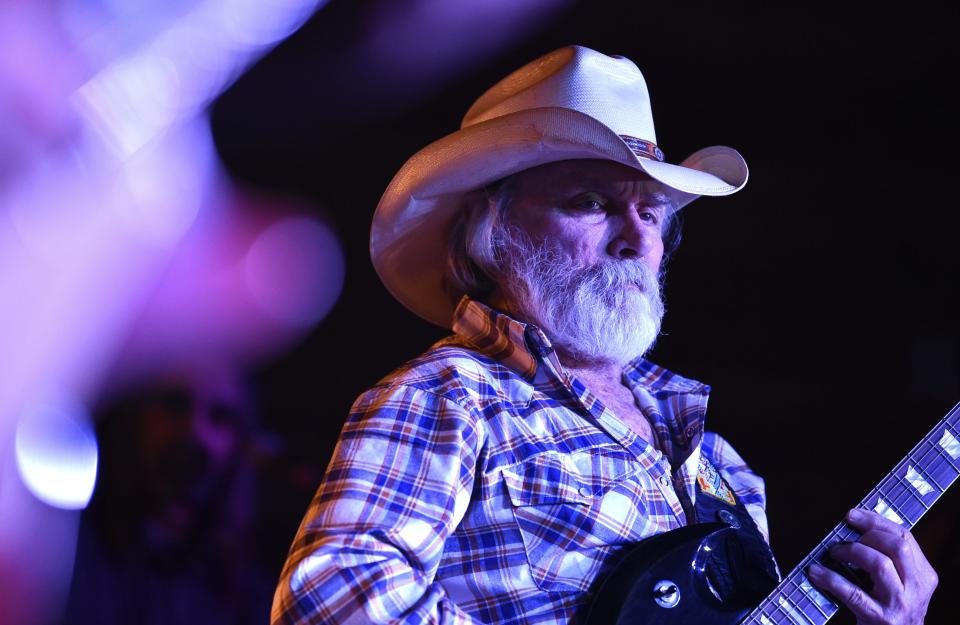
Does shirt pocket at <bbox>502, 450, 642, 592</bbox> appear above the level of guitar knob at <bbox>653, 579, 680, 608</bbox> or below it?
above

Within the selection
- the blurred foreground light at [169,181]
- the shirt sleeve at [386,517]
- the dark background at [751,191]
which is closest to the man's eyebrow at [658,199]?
the shirt sleeve at [386,517]

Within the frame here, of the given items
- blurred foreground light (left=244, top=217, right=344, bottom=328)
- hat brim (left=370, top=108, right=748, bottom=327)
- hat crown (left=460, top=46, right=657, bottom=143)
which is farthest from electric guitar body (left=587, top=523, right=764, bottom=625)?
blurred foreground light (left=244, top=217, right=344, bottom=328)

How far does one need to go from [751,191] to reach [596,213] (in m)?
1.65

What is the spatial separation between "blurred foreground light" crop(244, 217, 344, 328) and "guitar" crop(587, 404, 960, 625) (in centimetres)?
198

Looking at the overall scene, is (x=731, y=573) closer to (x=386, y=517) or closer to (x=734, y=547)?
(x=734, y=547)

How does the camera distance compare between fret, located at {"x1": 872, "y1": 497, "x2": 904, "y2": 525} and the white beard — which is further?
the white beard

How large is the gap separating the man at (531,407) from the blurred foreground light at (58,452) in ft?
4.82

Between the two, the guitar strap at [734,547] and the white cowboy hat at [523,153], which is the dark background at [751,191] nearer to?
the white cowboy hat at [523,153]

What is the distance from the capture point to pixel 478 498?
1434 mm

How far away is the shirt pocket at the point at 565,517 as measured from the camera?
4.64ft

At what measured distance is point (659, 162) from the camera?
177cm

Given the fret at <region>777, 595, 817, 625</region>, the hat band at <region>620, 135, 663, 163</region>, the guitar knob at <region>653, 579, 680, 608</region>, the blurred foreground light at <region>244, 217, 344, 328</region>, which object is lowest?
the fret at <region>777, 595, 817, 625</region>

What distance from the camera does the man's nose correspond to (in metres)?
1.75

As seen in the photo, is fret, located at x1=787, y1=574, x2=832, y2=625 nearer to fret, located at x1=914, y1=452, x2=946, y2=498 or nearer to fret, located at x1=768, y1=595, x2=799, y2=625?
fret, located at x1=768, y1=595, x2=799, y2=625
